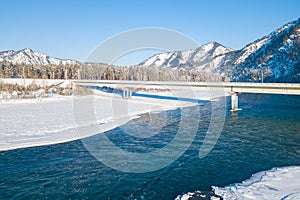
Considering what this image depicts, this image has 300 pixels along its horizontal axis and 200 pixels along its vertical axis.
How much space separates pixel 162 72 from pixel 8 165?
4263 inches

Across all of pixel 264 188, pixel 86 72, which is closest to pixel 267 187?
pixel 264 188

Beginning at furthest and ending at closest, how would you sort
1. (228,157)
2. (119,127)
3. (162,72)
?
(162,72) → (119,127) → (228,157)

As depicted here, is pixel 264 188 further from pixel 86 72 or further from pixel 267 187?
pixel 86 72

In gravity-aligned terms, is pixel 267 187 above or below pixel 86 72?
below

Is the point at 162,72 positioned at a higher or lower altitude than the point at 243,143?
higher

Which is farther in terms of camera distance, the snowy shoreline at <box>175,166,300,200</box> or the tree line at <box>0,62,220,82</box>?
the tree line at <box>0,62,220,82</box>

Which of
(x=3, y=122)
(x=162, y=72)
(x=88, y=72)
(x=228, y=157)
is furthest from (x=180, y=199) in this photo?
(x=162, y=72)

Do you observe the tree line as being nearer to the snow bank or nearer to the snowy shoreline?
the snowy shoreline

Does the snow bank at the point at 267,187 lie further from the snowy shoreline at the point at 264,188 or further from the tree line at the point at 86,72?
the tree line at the point at 86,72

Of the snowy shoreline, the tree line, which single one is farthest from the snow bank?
the tree line

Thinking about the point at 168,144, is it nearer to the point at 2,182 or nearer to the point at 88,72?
the point at 2,182

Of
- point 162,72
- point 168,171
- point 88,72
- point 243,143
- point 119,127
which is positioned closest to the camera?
point 168,171

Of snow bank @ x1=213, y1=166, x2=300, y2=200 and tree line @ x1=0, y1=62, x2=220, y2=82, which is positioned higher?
tree line @ x1=0, y1=62, x2=220, y2=82

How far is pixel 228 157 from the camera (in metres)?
15.0
